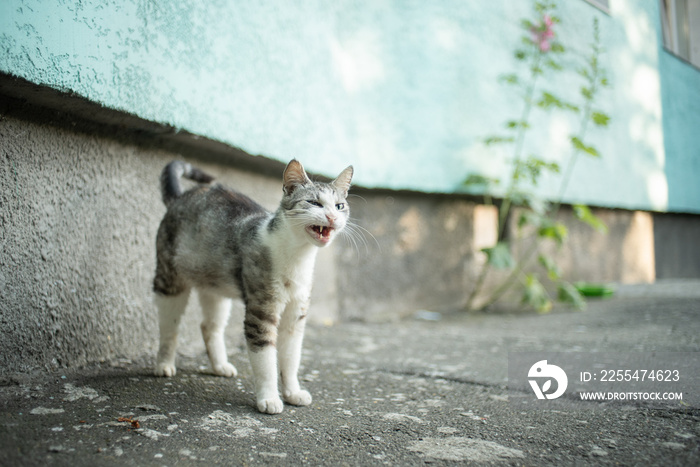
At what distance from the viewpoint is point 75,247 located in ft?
8.42

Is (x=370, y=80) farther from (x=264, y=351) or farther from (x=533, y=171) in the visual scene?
(x=264, y=351)

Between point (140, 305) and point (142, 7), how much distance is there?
1650 mm

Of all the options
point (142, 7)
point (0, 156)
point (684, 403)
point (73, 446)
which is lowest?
point (73, 446)

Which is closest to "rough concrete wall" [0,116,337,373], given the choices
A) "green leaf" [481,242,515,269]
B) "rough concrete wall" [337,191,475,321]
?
"rough concrete wall" [337,191,475,321]

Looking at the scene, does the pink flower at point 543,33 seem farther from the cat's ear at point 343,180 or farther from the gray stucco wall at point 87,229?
the cat's ear at point 343,180

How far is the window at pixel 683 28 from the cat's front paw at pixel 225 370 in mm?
8302

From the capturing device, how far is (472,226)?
5586 mm

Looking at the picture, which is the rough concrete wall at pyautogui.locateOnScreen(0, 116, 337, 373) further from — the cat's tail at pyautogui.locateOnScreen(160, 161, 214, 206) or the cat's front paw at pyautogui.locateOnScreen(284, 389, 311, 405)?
the cat's front paw at pyautogui.locateOnScreen(284, 389, 311, 405)

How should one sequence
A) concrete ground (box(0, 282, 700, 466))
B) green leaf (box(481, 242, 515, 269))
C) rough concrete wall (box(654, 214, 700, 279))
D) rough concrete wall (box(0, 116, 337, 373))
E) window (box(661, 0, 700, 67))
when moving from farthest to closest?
rough concrete wall (box(654, 214, 700, 279)) < window (box(661, 0, 700, 67)) < green leaf (box(481, 242, 515, 269)) < rough concrete wall (box(0, 116, 337, 373)) < concrete ground (box(0, 282, 700, 466))

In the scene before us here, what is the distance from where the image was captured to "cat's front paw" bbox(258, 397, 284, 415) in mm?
2170

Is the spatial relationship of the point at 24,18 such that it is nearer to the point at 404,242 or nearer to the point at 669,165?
the point at 404,242

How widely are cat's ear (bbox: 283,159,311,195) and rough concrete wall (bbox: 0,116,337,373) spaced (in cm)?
112

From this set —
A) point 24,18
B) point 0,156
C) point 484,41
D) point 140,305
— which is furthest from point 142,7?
point 484,41

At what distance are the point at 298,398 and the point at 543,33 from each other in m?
4.51
